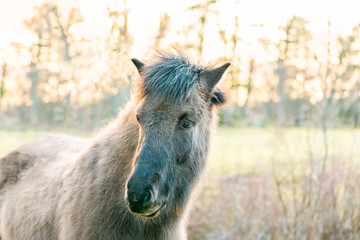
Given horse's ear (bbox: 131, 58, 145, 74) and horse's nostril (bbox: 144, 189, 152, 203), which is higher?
horse's ear (bbox: 131, 58, 145, 74)

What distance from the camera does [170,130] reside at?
2.66 metres

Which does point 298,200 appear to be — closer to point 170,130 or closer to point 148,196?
point 170,130

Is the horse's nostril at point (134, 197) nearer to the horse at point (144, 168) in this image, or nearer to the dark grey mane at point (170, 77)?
the horse at point (144, 168)

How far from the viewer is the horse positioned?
2.55m

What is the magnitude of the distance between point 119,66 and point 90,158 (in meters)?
3.23

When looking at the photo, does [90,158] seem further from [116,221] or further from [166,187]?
[166,187]

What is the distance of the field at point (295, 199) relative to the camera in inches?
217

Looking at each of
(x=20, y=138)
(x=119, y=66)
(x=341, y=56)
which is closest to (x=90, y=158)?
(x=119, y=66)

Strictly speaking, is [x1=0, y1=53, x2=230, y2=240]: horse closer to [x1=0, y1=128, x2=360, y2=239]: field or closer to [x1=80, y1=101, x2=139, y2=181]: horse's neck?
[x1=80, y1=101, x2=139, y2=181]: horse's neck

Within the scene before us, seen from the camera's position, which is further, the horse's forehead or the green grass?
the green grass

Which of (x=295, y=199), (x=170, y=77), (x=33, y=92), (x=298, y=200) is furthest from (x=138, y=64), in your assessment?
(x=33, y=92)

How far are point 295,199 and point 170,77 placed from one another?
12.3 ft

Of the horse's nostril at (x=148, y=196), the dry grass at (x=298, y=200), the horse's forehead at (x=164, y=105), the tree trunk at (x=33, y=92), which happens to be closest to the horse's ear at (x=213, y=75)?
the horse's forehead at (x=164, y=105)

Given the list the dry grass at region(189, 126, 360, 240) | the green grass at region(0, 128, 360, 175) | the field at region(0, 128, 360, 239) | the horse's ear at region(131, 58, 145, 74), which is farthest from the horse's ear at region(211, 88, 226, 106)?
the dry grass at region(189, 126, 360, 240)
